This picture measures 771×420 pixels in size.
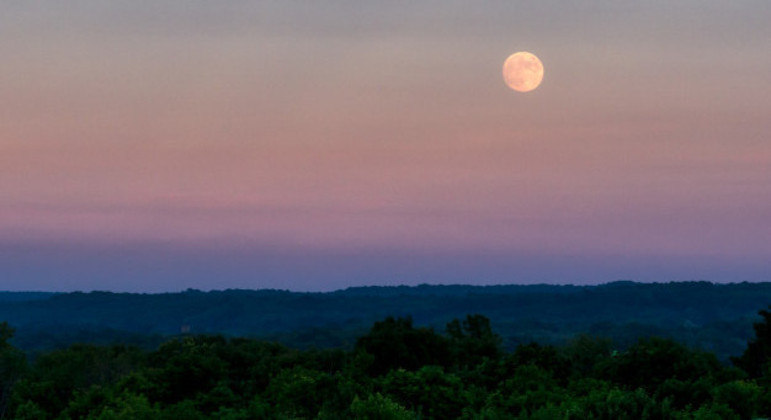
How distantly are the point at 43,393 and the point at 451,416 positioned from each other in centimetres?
3186

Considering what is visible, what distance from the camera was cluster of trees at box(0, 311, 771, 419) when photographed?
143 feet

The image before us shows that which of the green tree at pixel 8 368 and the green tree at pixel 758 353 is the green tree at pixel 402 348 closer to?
the green tree at pixel 758 353

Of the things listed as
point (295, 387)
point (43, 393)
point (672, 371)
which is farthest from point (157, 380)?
point (672, 371)

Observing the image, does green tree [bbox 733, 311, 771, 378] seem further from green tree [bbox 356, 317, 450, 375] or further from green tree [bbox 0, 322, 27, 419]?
green tree [bbox 0, 322, 27, 419]

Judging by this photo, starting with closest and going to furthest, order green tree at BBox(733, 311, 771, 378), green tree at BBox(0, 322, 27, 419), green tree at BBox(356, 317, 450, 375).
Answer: green tree at BBox(356, 317, 450, 375)
green tree at BBox(733, 311, 771, 378)
green tree at BBox(0, 322, 27, 419)

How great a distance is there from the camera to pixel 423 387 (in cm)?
5294

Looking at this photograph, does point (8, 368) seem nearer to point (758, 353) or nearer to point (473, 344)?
point (473, 344)

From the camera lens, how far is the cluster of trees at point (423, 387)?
43.7m

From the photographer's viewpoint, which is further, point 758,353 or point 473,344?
point 473,344

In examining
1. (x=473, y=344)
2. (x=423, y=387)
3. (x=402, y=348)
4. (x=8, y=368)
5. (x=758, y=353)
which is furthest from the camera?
(x=8, y=368)

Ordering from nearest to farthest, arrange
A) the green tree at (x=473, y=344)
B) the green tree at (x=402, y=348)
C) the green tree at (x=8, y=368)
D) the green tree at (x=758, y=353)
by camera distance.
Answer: the green tree at (x=402, y=348), the green tree at (x=758, y=353), the green tree at (x=473, y=344), the green tree at (x=8, y=368)

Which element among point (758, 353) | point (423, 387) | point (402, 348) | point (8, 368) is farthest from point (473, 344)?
point (8, 368)

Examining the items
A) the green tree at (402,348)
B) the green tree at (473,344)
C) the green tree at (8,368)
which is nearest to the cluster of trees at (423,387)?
the green tree at (402,348)

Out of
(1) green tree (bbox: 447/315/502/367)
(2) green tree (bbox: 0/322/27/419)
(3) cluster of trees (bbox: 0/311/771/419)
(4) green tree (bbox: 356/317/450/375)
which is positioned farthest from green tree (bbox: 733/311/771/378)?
(2) green tree (bbox: 0/322/27/419)
